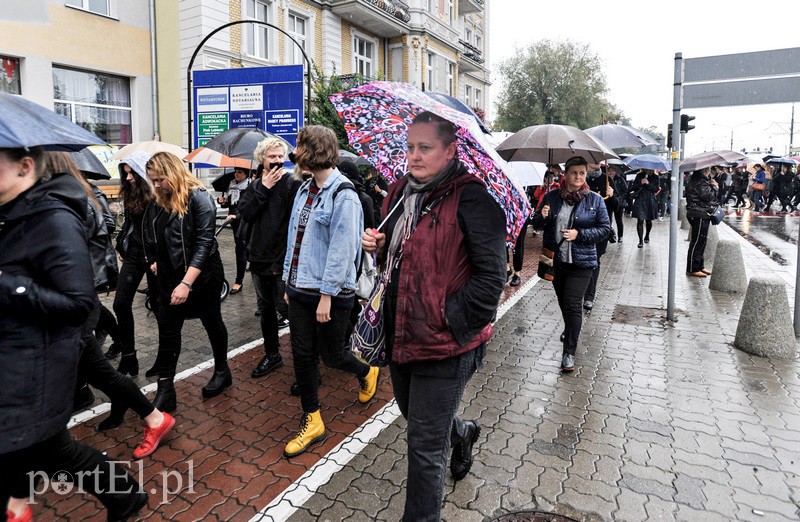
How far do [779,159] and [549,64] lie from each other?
68.3ft

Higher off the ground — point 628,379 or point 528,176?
point 528,176

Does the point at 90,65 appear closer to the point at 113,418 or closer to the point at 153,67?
the point at 153,67

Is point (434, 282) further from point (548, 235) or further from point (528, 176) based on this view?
point (528, 176)

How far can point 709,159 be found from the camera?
9.05m

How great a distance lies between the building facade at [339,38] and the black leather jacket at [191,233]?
45.8ft

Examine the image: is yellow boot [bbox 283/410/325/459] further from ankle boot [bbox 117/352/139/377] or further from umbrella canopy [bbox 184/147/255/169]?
umbrella canopy [bbox 184/147/255/169]

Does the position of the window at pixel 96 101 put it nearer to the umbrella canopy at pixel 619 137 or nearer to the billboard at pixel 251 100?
the billboard at pixel 251 100

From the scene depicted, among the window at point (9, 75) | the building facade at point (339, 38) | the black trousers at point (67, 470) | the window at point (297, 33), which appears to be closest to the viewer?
the black trousers at point (67, 470)

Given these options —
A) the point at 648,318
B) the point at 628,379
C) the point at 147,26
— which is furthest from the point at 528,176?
the point at 147,26

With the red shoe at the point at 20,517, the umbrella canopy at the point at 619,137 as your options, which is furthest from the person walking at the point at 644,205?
the red shoe at the point at 20,517

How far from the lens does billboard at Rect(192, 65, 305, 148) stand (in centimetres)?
1073

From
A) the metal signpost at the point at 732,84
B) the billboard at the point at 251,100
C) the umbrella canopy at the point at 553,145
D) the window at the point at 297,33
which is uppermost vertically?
the window at the point at 297,33

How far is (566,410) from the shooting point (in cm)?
412

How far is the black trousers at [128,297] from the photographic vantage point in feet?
15.2
